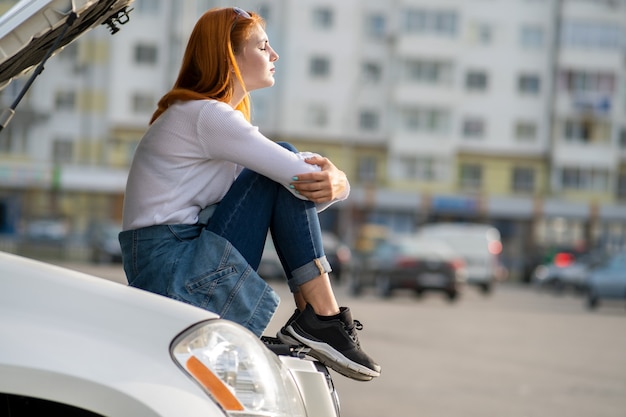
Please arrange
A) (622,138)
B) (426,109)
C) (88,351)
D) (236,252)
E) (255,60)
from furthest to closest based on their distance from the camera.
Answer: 1. (622,138)
2. (426,109)
3. (255,60)
4. (236,252)
5. (88,351)

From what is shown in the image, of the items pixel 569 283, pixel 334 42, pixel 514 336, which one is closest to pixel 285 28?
pixel 334 42

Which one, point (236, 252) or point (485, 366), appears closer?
point (236, 252)

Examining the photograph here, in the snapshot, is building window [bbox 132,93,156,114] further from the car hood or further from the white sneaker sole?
the car hood

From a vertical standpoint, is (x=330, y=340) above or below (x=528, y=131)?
above

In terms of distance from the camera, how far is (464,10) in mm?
66000

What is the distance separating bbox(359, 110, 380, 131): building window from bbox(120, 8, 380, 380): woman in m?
61.5

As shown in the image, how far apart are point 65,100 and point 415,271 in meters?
37.5

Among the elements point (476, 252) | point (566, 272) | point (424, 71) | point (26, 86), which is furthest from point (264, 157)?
point (424, 71)

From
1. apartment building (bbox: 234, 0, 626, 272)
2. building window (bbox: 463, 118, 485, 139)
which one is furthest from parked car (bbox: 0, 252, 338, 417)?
building window (bbox: 463, 118, 485, 139)

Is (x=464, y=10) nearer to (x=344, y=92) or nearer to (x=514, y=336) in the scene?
(x=344, y=92)

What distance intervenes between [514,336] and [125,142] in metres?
47.6

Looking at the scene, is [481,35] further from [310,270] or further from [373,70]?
[310,270]

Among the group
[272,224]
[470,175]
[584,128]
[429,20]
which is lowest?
[470,175]

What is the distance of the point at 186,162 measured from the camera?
3949mm
